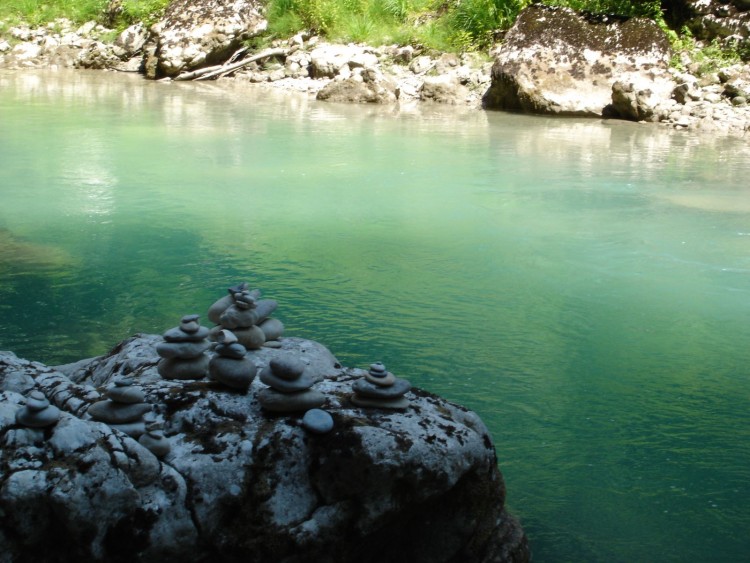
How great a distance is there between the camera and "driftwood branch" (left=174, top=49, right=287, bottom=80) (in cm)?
1922

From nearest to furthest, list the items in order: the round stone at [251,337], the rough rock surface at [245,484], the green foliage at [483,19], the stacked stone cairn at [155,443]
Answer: the rough rock surface at [245,484] → the stacked stone cairn at [155,443] → the round stone at [251,337] → the green foliage at [483,19]

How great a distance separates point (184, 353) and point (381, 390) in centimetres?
74

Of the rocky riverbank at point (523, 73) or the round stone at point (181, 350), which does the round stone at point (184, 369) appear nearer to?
the round stone at point (181, 350)

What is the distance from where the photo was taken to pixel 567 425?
4133 mm

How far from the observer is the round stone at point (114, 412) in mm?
2666

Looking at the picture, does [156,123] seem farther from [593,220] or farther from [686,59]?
[686,59]

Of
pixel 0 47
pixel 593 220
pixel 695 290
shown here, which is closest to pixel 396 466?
pixel 695 290

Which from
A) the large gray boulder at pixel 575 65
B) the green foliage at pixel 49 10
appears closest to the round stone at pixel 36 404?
the large gray boulder at pixel 575 65

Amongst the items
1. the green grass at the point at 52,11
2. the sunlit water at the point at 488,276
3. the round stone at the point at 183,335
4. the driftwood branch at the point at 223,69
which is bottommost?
the sunlit water at the point at 488,276

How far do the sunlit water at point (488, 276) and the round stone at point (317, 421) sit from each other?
955 millimetres

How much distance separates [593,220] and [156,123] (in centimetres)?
678

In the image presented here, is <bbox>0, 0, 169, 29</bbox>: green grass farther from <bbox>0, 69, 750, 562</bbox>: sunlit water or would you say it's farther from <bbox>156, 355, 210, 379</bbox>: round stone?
<bbox>156, 355, 210, 379</bbox>: round stone

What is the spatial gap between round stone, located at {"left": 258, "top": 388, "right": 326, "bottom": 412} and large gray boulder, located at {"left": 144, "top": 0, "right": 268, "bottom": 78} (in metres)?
17.3

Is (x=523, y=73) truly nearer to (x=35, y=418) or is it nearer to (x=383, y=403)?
(x=383, y=403)
